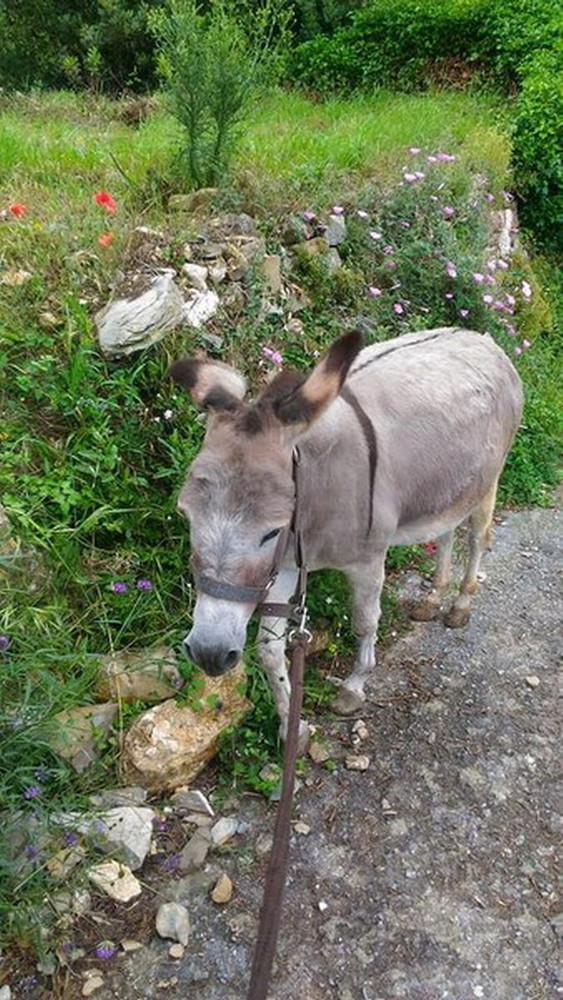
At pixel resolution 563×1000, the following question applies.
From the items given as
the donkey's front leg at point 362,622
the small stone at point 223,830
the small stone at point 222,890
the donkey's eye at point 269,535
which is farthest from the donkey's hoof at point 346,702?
the donkey's eye at point 269,535

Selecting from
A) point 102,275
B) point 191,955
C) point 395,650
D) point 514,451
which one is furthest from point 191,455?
point 514,451

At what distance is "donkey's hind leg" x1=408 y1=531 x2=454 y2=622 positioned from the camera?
402 cm

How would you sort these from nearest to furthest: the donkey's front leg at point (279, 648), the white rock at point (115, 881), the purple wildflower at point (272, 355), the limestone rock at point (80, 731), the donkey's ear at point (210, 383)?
the donkey's ear at point (210, 383) < the white rock at point (115, 881) < the limestone rock at point (80, 731) < the donkey's front leg at point (279, 648) < the purple wildflower at point (272, 355)

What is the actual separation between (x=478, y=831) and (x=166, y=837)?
1.24 metres

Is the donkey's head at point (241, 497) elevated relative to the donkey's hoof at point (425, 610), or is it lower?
elevated

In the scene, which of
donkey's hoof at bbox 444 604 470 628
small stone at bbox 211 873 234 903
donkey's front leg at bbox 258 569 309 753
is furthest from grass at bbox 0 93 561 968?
small stone at bbox 211 873 234 903

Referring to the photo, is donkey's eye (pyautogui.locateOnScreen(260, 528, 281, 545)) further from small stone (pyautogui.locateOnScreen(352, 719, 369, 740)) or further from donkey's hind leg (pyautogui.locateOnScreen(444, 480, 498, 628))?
donkey's hind leg (pyautogui.locateOnScreen(444, 480, 498, 628))

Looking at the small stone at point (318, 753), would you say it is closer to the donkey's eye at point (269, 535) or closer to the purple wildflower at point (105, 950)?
the purple wildflower at point (105, 950)

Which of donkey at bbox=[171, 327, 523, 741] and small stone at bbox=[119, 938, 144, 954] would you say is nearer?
donkey at bbox=[171, 327, 523, 741]

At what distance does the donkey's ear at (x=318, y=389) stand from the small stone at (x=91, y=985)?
188 centimetres

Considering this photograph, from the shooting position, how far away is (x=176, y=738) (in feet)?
9.58

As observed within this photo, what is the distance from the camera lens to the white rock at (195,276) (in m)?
4.06

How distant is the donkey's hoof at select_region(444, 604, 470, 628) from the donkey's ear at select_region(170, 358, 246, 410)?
2.17 metres

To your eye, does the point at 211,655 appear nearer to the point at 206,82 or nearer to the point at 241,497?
the point at 241,497
